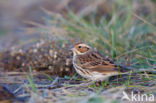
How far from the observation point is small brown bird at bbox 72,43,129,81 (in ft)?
14.6

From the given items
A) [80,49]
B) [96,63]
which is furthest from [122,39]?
[96,63]

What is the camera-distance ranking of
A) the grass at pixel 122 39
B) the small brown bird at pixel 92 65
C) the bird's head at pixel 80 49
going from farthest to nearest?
the bird's head at pixel 80 49 → the grass at pixel 122 39 → the small brown bird at pixel 92 65

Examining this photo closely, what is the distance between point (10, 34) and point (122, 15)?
4215 millimetres

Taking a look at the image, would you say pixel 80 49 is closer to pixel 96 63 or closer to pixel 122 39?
pixel 96 63

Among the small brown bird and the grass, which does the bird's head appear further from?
the grass

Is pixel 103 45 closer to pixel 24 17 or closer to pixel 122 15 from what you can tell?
pixel 122 15

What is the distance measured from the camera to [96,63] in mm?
4684

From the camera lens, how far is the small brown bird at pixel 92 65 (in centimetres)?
445

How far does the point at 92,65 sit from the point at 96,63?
0.08 m

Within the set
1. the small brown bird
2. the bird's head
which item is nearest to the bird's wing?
the small brown bird

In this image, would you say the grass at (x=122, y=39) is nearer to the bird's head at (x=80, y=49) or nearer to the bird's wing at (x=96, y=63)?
the bird's wing at (x=96, y=63)

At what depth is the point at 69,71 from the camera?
541 centimetres

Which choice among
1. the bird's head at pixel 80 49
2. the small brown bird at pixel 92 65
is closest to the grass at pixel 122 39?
the small brown bird at pixel 92 65

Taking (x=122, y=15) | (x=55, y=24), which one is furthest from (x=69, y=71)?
(x=122, y=15)
